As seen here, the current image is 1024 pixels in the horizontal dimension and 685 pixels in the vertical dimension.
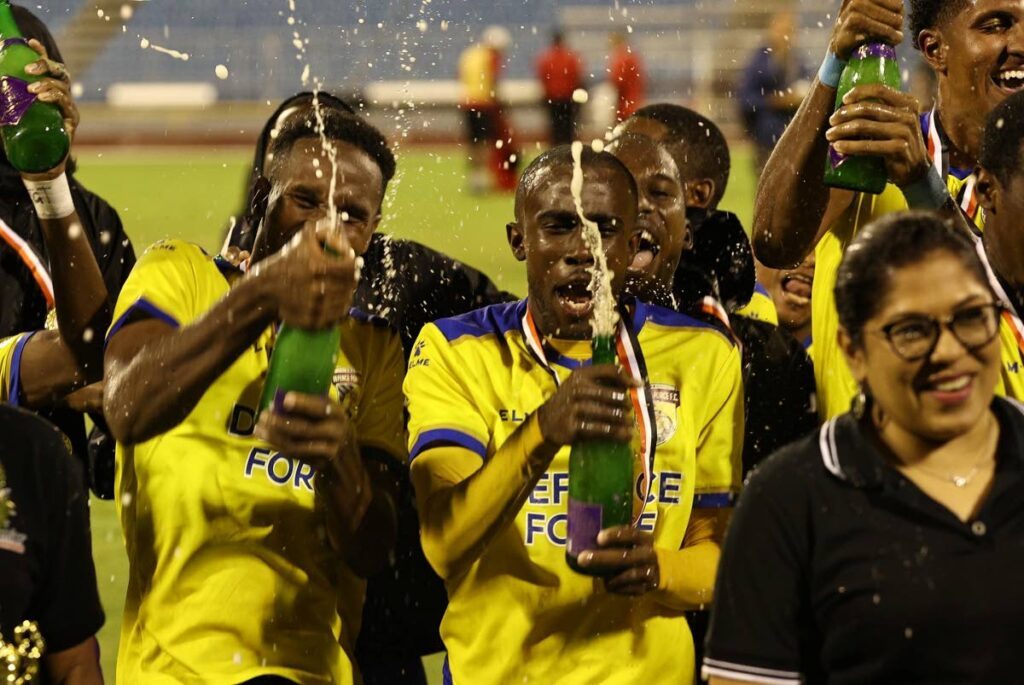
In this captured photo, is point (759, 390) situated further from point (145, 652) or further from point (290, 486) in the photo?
point (145, 652)

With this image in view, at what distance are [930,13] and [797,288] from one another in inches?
61.5

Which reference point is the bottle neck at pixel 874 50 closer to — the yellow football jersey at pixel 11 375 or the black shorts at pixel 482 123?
the yellow football jersey at pixel 11 375

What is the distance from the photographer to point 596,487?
3.49 metres

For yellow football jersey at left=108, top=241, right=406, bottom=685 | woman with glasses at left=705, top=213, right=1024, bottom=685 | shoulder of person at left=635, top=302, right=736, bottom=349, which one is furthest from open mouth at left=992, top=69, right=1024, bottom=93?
yellow football jersey at left=108, top=241, right=406, bottom=685

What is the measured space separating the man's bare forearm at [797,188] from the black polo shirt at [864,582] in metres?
1.23

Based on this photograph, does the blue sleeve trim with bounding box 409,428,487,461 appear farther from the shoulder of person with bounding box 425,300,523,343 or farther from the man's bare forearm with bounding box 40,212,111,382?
the man's bare forearm with bounding box 40,212,111,382

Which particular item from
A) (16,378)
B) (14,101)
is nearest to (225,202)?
(16,378)

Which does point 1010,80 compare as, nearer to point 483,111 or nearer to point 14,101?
point 14,101

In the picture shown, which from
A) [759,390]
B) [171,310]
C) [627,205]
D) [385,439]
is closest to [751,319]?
[759,390]

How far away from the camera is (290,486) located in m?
3.93

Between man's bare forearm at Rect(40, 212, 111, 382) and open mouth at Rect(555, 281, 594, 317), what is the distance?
1.30m

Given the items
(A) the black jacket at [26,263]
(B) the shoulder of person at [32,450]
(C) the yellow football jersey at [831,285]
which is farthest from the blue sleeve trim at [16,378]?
(C) the yellow football jersey at [831,285]

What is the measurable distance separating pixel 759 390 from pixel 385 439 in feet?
3.53

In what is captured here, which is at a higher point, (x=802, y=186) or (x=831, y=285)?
(x=802, y=186)
